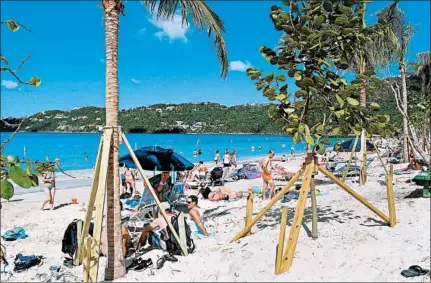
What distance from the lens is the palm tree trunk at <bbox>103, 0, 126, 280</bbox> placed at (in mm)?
5059

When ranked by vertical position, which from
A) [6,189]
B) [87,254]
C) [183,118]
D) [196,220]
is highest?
[183,118]

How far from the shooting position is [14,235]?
753 cm

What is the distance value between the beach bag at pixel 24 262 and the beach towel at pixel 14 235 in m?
1.54

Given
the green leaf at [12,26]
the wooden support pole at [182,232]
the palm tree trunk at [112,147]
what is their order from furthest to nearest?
the wooden support pole at [182,232] < the palm tree trunk at [112,147] < the green leaf at [12,26]

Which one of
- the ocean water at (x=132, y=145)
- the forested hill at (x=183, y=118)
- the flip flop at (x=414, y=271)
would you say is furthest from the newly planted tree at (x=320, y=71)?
the forested hill at (x=183, y=118)

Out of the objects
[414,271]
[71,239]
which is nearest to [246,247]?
[414,271]

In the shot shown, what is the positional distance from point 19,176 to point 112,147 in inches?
130

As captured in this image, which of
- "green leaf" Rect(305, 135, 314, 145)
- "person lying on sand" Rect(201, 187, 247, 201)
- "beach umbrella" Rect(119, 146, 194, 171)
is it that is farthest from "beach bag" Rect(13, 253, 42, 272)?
"person lying on sand" Rect(201, 187, 247, 201)

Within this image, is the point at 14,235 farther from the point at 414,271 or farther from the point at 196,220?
the point at 414,271

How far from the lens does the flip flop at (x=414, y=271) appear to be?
154 inches

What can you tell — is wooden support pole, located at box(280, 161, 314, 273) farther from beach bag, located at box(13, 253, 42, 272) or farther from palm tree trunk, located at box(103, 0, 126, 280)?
beach bag, located at box(13, 253, 42, 272)

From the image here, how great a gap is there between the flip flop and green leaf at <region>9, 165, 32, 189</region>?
3.58m

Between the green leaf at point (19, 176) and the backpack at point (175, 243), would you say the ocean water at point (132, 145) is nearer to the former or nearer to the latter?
the backpack at point (175, 243)

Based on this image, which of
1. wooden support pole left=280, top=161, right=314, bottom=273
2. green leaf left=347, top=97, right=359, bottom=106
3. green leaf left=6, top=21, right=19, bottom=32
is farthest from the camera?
green leaf left=347, top=97, right=359, bottom=106
